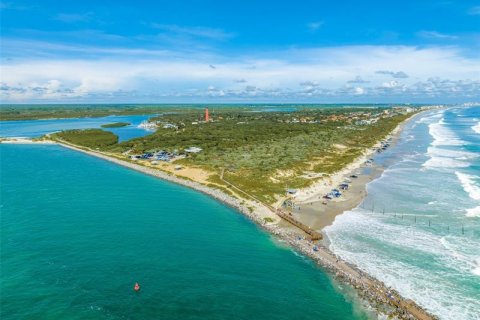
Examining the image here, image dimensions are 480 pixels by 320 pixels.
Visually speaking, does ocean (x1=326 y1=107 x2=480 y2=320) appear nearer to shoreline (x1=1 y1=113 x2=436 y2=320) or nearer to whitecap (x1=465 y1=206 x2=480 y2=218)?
whitecap (x1=465 y1=206 x2=480 y2=218)

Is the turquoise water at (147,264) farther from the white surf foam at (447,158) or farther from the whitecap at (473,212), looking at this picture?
the white surf foam at (447,158)

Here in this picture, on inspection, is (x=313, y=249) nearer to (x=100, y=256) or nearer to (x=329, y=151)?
(x=100, y=256)

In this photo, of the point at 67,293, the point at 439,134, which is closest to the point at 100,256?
the point at 67,293

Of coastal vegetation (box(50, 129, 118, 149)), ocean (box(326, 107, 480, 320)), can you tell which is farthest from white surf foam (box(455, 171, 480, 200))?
coastal vegetation (box(50, 129, 118, 149))

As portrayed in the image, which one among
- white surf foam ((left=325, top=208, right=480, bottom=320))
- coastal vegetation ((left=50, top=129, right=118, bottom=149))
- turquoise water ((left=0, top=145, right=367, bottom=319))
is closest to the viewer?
turquoise water ((left=0, top=145, right=367, bottom=319))

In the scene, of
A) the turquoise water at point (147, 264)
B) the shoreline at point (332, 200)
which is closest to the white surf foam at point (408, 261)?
the shoreline at point (332, 200)

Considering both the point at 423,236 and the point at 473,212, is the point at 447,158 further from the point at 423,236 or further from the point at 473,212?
the point at 423,236
